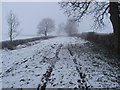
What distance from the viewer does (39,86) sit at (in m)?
6.25

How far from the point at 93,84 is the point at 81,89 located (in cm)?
77

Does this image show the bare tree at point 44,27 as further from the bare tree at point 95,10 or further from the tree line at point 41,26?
the bare tree at point 95,10

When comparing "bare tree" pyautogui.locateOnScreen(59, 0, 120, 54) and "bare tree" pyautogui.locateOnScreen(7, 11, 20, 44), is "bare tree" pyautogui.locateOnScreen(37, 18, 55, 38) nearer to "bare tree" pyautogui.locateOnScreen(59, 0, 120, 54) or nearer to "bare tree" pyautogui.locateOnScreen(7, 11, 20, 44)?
"bare tree" pyautogui.locateOnScreen(7, 11, 20, 44)

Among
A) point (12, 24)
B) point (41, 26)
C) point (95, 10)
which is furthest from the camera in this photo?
point (41, 26)

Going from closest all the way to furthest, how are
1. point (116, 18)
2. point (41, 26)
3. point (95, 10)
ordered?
point (116, 18)
point (95, 10)
point (41, 26)

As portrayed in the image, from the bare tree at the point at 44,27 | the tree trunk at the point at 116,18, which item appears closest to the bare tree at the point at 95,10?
the tree trunk at the point at 116,18

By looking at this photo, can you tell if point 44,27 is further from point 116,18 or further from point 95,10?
point 116,18

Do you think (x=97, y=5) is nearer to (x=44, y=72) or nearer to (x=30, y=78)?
(x=44, y=72)

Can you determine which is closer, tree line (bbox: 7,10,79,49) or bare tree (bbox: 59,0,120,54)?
bare tree (bbox: 59,0,120,54)

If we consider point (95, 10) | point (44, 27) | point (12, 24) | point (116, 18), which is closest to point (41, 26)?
point (44, 27)

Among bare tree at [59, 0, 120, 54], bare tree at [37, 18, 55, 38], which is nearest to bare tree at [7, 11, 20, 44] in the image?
bare tree at [59, 0, 120, 54]

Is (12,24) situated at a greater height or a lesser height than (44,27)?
greater

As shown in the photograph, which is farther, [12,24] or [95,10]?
[12,24]

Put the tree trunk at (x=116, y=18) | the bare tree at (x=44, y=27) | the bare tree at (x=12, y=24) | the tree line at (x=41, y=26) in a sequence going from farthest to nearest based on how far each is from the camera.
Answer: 1. the bare tree at (x=44, y=27)
2. the bare tree at (x=12, y=24)
3. the tree line at (x=41, y=26)
4. the tree trunk at (x=116, y=18)
